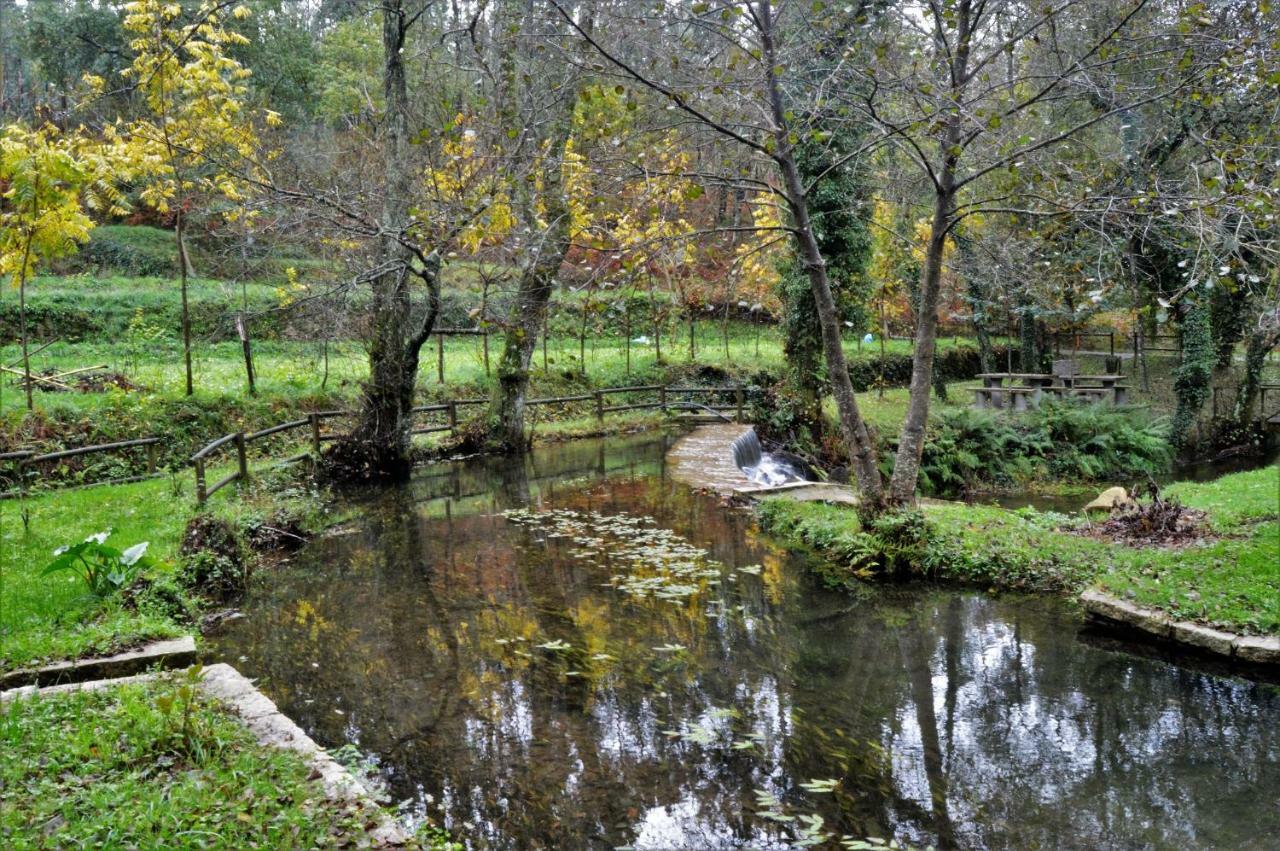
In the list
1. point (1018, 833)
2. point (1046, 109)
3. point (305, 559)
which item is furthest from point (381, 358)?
point (1046, 109)

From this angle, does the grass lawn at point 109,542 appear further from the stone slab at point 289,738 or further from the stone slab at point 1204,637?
the stone slab at point 1204,637

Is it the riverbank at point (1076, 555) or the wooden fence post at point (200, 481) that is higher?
the wooden fence post at point (200, 481)

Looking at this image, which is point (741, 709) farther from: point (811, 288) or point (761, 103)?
point (811, 288)

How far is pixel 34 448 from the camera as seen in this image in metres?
12.0

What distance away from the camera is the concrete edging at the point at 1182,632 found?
6.34 m

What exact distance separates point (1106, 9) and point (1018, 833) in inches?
300

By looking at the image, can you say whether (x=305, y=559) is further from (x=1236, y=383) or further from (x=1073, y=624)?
(x=1236, y=383)

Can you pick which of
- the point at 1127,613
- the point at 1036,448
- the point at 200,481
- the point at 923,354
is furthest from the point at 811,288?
the point at 200,481

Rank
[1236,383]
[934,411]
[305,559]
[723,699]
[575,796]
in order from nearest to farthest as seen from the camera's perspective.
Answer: [575,796] → [723,699] → [305,559] → [934,411] → [1236,383]

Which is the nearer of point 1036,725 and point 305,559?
point 1036,725

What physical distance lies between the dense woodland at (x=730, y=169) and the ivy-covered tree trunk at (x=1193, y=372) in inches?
2.3

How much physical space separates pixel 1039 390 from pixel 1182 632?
16.3m

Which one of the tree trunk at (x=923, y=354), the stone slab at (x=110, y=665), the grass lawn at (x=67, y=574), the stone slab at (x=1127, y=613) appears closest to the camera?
the stone slab at (x=110, y=665)

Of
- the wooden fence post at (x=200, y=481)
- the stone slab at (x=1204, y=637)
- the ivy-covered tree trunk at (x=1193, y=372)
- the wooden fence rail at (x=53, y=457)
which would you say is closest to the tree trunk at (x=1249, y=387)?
the ivy-covered tree trunk at (x=1193, y=372)
